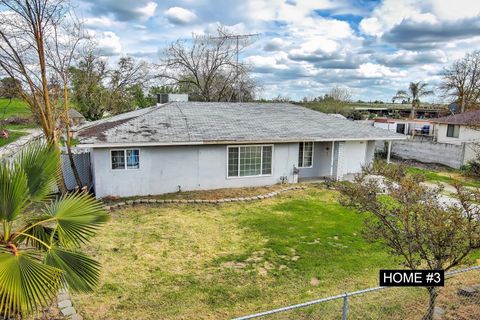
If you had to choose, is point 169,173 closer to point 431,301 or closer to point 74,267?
point 74,267

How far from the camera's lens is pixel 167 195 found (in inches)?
565

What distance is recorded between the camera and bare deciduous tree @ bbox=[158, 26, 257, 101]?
1278 inches

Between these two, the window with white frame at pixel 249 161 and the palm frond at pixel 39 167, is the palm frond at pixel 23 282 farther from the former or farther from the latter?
the window with white frame at pixel 249 161

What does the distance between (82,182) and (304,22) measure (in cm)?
1411

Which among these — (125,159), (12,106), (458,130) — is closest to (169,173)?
(125,159)

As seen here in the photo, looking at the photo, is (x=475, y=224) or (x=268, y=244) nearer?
(x=475, y=224)

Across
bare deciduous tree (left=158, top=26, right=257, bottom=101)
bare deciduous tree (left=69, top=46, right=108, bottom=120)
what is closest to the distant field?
bare deciduous tree (left=69, top=46, right=108, bottom=120)

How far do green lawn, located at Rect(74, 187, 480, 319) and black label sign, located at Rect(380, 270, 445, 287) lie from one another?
1967mm

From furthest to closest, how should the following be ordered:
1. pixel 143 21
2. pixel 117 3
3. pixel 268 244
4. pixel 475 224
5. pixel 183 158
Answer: pixel 143 21 < pixel 183 158 < pixel 117 3 < pixel 268 244 < pixel 475 224

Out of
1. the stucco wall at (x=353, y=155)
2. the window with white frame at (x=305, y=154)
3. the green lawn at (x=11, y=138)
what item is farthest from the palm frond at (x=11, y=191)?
the green lawn at (x=11, y=138)

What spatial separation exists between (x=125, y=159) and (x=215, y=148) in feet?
12.4

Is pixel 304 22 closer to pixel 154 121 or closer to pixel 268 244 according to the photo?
pixel 154 121

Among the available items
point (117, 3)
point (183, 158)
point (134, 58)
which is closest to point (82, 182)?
point (183, 158)

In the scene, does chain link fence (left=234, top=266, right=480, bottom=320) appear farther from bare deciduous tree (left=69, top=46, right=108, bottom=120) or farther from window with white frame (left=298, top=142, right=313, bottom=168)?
bare deciduous tree (left=69, top=46, right=108, bottom=120)
